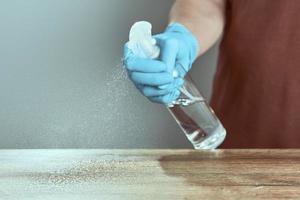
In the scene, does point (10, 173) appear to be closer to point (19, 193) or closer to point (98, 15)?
point (19, 193)

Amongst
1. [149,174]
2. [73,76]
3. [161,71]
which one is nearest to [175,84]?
[161,71]

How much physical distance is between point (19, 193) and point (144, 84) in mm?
265

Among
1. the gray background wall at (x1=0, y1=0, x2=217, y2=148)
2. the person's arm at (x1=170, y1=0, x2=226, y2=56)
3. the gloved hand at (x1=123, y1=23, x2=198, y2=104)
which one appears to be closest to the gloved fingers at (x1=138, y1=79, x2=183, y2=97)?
the gloved hand at (x1=123, y1=23, x2=198, y2=104)

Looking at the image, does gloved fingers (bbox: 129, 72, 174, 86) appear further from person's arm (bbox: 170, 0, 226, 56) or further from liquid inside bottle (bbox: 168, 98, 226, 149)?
person's arm (bbox: 170, 0, 226, 56)

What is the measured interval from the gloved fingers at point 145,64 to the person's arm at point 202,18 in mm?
207

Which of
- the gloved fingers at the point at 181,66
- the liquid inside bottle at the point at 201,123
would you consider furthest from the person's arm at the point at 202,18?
the liquid inside bottle at the point at 201,123

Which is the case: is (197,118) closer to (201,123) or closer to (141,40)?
(201,123)

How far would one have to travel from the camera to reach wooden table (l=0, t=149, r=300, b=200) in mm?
571

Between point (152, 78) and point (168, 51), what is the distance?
0.13 ft

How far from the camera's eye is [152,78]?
2.47ft

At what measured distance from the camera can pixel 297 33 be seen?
87 centimetres

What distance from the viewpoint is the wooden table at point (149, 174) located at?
0.57 metres

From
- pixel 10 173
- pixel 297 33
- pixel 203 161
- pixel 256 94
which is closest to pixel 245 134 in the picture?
pixel 256 94

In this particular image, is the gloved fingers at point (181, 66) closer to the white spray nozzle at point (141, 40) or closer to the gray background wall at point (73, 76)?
the white spray nozzle at point (141, 40)
